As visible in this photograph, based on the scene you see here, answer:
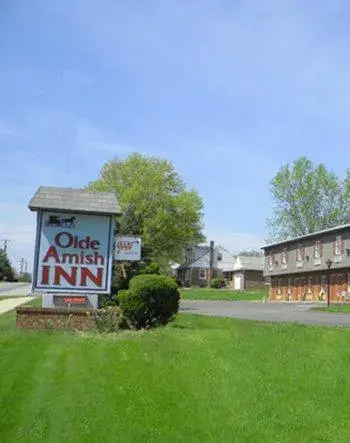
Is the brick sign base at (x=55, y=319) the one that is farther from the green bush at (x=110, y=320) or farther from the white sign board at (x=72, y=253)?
the white sign board at (x=72, y=253)

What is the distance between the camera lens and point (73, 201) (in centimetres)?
1602

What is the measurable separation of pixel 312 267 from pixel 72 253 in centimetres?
4078

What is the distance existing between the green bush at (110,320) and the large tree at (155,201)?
47754 millimetres

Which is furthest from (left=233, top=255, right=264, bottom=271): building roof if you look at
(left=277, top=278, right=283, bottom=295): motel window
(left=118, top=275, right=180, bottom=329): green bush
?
(left=118, top=275, right=180, bottom=329): green bush

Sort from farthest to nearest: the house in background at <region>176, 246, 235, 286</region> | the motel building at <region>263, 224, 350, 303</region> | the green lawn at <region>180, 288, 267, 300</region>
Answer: the house in background at <region>176, 246, 235, 286</region> < the green lawn at <region>180, 288, 267, 300</region> < the motel building at <region>263, 224, 350, 303</region>

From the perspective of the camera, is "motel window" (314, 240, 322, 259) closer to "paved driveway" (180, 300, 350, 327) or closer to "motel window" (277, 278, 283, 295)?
"motel window" (277, 278, 283, 295)

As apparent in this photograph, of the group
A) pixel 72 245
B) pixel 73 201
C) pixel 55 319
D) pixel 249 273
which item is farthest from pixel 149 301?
pixel 249 273

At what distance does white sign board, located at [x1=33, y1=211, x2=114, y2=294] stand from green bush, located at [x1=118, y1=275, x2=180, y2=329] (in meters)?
1.69

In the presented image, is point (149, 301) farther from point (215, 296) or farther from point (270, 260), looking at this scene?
point (270, 260)

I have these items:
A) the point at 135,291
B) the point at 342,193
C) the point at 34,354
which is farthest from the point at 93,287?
the point at 342,193

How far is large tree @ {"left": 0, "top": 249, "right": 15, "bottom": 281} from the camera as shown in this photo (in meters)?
102

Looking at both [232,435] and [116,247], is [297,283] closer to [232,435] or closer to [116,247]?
[116,247]

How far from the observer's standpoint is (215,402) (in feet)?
27.0

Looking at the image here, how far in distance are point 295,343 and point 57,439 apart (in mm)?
5332
